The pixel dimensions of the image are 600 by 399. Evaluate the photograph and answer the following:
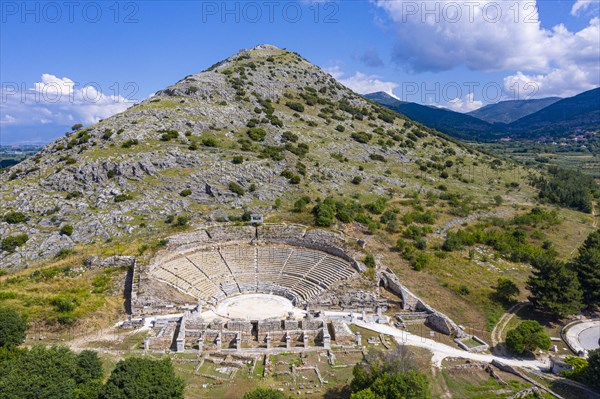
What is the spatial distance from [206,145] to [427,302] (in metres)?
50.6

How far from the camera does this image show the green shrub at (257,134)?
78.4 metres

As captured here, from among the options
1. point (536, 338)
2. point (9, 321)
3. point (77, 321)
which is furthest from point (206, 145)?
point (536, 338)

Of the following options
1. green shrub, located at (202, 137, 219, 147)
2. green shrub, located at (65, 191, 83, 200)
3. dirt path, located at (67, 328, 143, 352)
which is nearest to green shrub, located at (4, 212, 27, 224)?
green shrub, located at (65, 191, 83, 200)

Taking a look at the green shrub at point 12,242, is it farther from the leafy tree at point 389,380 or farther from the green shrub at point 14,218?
the leafy tree at point 389,380

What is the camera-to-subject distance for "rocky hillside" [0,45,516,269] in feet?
166

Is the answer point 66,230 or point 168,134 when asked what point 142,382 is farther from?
point 168,134

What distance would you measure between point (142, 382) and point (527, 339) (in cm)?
2831

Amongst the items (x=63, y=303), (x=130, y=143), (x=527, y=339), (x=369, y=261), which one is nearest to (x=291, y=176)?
(x=369, y=261)

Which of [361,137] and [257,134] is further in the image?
[361,137]

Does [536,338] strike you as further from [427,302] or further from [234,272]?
[234,272]

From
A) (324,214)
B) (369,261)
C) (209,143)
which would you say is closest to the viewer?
(369,261)

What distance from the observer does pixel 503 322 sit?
34.4 metres

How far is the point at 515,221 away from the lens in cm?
5988

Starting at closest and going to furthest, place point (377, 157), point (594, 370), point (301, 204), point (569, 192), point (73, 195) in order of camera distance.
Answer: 1. point (594, 370)
2. point (73, 195)
3. point (301, 204)
4. point (569, 192)
5. point (377, 157)
